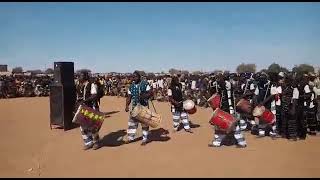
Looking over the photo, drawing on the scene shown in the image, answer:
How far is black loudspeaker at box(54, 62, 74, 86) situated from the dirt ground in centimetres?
166

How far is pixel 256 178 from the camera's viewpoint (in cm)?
721

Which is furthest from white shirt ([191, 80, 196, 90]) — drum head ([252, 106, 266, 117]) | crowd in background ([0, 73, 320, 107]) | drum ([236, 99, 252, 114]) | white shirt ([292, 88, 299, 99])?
drum ([236, 99, 252, 114])

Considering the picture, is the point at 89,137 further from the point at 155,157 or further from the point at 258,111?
the point at 258,111

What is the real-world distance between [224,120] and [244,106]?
120 centimetres

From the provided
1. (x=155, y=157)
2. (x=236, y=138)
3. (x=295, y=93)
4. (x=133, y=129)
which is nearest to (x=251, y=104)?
(x=295, y=93)

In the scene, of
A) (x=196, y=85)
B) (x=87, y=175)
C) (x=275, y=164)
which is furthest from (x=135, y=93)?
(x=196, y=85)

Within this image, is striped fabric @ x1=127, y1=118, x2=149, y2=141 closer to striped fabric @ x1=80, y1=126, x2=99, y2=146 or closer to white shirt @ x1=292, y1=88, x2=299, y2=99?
striped fabric @ x1=80, y1=126, x2=99, y2=146

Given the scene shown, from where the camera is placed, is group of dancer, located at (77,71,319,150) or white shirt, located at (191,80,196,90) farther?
white shirt, located at (191,80,196,90)

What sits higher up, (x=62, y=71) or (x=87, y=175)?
(x=62, y=71)

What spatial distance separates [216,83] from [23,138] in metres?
5.76

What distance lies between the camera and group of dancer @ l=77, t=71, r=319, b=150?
10.0 meters

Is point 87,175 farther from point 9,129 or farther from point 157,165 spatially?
point 9,129

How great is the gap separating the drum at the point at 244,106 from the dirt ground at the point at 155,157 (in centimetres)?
86

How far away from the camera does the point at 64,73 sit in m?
13.0
